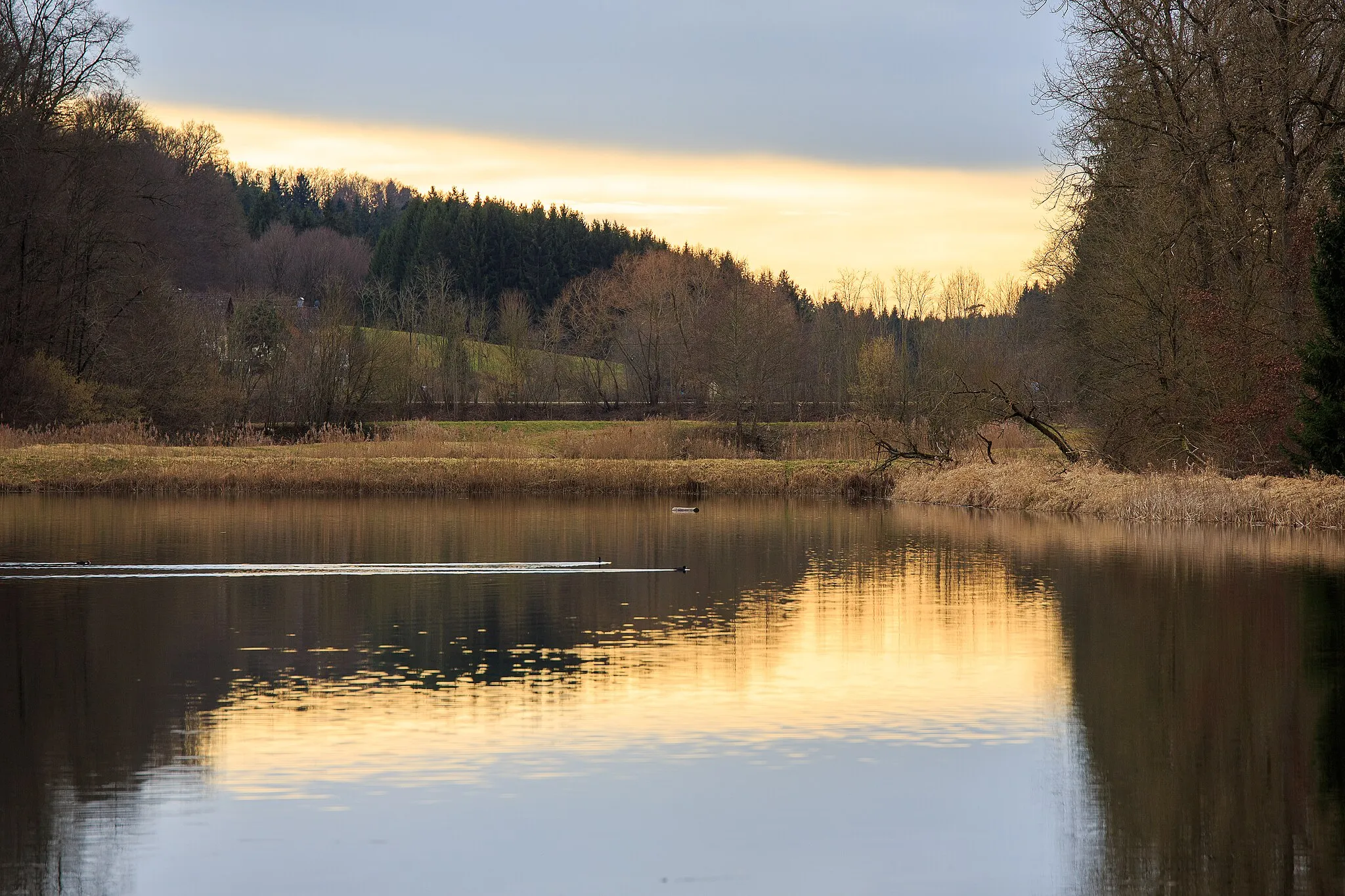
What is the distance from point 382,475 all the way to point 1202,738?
109 feet

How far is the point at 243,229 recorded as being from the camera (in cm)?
11644

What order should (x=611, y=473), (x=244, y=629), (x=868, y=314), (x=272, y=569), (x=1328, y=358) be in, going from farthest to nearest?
(x=868, y=314), (x=611, y=473), (x=1328, y=358), (x=272, y=569), (x=244, y=629)

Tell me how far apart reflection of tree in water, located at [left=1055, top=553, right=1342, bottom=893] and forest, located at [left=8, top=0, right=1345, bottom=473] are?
13613 mm

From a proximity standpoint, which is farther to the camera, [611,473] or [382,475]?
[611,473]

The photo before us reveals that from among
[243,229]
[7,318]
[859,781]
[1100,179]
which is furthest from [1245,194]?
[243,229]

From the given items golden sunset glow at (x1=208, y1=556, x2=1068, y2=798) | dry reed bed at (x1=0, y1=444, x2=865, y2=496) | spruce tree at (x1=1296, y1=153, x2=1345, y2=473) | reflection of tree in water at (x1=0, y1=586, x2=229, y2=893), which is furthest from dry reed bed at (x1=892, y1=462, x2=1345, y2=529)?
→ reflection of tree in water at (x1=0, y1=586, x2=229, y2=893)

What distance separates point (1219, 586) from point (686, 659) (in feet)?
30.7

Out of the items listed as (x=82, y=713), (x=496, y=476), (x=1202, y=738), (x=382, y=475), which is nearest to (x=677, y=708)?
(x=1202, y=738)

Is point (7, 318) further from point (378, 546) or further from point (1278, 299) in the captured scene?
point (1278, 299)

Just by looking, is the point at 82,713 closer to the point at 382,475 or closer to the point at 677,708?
the point at 677,708

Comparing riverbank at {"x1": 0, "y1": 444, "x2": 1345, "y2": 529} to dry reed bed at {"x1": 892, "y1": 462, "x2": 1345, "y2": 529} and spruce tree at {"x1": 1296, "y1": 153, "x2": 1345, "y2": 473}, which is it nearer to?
dry reed bed at {"x1": 892, "y1": 462, "x2": 1345, "y2": 529}

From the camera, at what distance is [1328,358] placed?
29125 millimetres

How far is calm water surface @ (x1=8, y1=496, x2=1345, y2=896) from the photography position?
311 inches

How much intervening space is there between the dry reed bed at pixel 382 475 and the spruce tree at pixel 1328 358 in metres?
15.5
